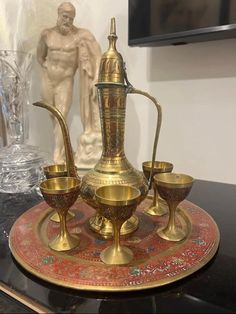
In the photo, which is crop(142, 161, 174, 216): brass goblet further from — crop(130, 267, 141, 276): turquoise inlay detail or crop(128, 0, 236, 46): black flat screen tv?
crop(128, 0, 236, 46): black flat screen tv

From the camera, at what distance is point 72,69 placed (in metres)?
1.02

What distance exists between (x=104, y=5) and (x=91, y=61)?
27cm

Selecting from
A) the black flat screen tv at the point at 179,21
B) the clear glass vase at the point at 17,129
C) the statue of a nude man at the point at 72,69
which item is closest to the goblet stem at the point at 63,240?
the clear glass vase at the point at 17,129

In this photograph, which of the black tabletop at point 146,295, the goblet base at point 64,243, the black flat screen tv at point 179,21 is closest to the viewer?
the black tabletop at point 146,295

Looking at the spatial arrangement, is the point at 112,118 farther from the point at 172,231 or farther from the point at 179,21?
the point at 179,21

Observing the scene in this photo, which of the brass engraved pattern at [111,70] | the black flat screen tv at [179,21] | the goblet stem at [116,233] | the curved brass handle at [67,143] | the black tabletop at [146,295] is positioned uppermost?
the black flat screen tv at [179,21]

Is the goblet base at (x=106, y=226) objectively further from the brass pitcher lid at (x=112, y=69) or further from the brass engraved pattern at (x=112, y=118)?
the brass pitcher lid at (x=112, y=69)

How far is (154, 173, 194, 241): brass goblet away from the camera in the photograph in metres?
0.47

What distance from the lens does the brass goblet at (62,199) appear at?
444 millimetres

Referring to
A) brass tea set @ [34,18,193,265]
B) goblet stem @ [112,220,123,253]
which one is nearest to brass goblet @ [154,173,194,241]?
brass tea set @ [34,18,193,265]

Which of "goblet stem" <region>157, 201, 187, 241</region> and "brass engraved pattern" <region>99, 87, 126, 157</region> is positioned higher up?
"brass engraved pattern" <region>99, 87, 126, 157</region>

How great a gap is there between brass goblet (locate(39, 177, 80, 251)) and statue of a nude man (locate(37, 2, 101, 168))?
1.63ft

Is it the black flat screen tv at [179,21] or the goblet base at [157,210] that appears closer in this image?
the goblet base at [157,210]

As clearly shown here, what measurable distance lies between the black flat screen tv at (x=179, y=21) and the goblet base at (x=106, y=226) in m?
0.58
